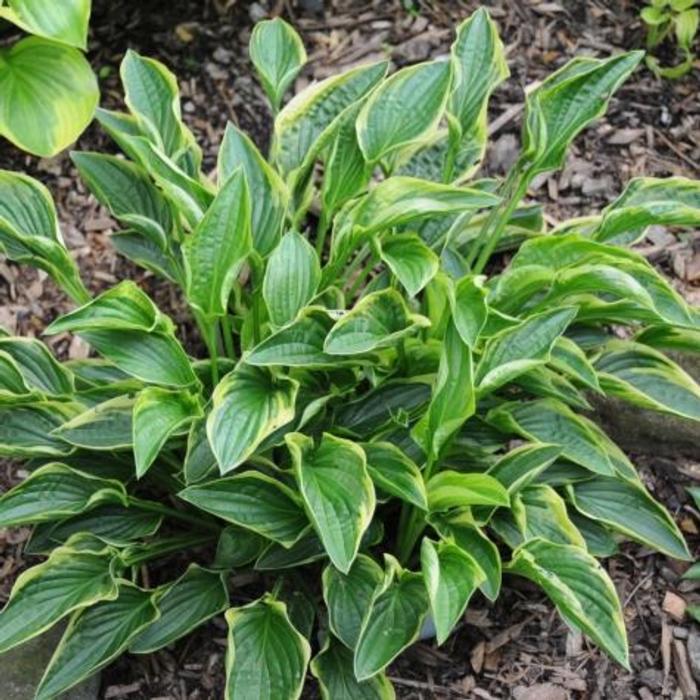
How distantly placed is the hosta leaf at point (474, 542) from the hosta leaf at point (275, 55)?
107 centimetres

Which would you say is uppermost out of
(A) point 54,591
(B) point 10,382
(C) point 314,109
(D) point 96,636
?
(C) point 314,109

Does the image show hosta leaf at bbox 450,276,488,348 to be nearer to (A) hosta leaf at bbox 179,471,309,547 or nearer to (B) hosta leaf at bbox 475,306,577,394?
(B) hosta leaf at bbox 475,306,577,394

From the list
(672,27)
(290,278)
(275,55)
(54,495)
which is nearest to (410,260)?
(290,278)

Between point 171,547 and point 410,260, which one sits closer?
point 410,260

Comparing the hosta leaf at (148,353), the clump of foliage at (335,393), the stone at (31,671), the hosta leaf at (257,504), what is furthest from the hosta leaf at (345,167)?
the stone at (31,671)

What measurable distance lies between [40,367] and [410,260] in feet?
2.79

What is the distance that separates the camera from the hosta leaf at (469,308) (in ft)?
6.80

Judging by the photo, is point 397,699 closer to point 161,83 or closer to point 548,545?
point 548,545

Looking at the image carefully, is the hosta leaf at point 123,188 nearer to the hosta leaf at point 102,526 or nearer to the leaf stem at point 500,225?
the hosta leaf at point 102,526

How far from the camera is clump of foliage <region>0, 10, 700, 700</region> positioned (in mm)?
2133

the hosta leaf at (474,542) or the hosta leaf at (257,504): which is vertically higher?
the hosta leaf at (257,504)

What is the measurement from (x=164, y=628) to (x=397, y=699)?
0.54 metres

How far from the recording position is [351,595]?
7.50ft

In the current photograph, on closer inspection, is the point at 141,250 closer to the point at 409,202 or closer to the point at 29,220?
the point at 29,220
